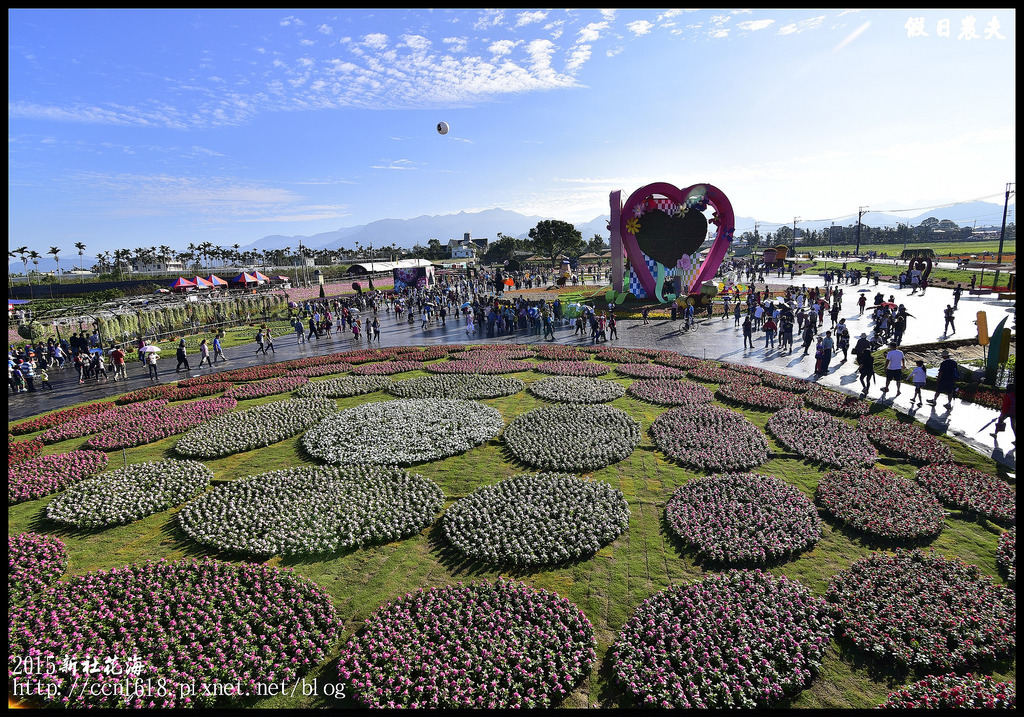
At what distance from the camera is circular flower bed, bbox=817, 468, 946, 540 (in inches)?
365

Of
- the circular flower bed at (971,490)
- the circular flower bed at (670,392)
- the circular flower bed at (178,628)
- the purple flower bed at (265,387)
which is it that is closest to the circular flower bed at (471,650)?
the circular flower bed at (178,628)

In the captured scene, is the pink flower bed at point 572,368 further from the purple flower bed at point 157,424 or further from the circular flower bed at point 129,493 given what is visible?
the circular flower bed at point 129,493

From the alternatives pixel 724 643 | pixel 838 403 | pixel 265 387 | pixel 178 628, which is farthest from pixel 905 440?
pixel 265 387

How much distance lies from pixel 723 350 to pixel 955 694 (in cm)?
1957

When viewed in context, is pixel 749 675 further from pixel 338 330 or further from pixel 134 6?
pixel 338 330

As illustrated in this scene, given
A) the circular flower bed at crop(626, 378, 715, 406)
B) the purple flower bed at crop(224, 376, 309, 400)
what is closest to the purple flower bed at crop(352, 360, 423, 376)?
the purple flower bed at crop(224, 376, 309, 400)

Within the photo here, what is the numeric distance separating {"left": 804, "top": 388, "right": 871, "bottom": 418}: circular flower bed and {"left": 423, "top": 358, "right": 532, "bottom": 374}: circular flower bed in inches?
421

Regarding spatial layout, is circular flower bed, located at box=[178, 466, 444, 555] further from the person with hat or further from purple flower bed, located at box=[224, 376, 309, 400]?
the person with hat

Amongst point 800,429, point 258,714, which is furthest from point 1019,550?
point 800,429

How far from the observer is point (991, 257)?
201ft

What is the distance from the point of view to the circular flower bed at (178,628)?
21.9ft

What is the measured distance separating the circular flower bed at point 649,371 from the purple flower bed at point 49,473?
56.2 feet

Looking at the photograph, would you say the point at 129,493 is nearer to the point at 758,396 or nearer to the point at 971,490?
the point at 758,396

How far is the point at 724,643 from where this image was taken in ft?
22.7
